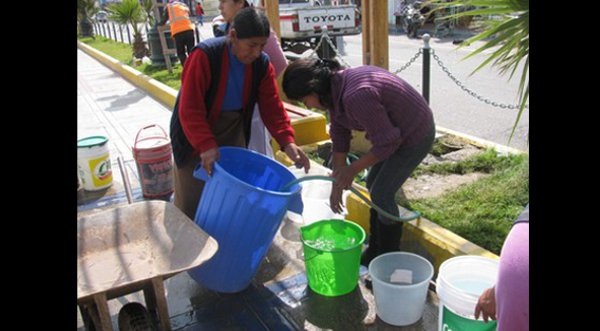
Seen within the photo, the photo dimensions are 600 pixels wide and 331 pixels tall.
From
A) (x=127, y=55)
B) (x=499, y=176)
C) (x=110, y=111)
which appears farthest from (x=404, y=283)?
(x=127, y=55)

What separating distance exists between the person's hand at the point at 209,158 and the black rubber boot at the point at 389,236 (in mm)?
1117

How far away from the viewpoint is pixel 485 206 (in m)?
3.72

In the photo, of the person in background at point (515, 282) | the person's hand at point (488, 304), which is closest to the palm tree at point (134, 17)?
the person's hand at point (488, 304)

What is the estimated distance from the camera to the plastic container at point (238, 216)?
2527mm

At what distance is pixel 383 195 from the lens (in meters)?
2.93

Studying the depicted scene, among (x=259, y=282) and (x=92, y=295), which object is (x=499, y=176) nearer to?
(x=259, y=282)

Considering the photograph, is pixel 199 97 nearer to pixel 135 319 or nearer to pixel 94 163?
pixel 135 319

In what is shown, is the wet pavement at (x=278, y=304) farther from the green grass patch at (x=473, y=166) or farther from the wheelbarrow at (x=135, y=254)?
the green grass patch at (x=473, y=166)

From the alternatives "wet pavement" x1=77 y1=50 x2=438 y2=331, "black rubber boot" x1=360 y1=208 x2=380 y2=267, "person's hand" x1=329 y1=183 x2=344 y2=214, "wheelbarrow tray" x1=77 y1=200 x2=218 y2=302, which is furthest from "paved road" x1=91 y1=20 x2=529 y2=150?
"wheelbarrow tray" x1=77 y1=200 x2=218 y2=302

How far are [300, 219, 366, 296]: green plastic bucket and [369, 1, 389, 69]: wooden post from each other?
2.65m

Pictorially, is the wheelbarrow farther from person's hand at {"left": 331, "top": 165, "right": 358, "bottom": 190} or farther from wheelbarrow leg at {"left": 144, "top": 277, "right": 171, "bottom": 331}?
person's hand at {"left": 331, "top": 165, "right": 358, "bottom": 190}

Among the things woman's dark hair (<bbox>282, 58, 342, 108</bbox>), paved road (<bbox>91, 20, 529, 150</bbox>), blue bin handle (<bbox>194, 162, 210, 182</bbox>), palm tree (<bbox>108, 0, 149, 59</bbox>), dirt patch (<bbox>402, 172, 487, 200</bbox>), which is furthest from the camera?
palm tree (<bbox>108, 0, 149, 59</bbox>)

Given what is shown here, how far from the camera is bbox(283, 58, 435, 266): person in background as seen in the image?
8.18 feet

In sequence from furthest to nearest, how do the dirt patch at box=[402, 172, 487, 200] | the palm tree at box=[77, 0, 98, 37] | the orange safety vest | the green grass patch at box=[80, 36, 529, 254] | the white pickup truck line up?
the palm tree at box=[77, 0, 98, 37] < the white pickup truck < the orange safety vest < the dirt patch at box=[402, 172, 487, 200] < the green grass patch at box=[80, 36, 529, 254]
